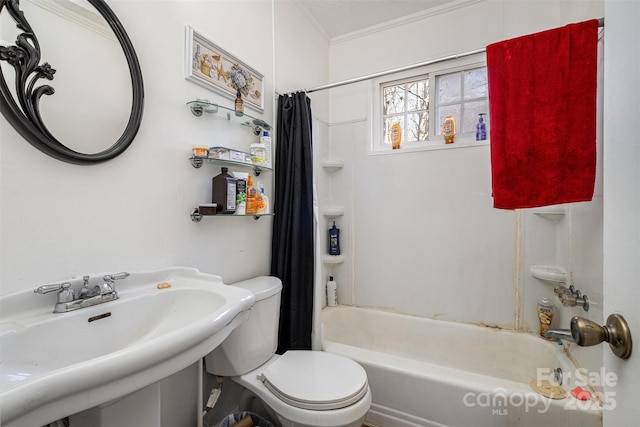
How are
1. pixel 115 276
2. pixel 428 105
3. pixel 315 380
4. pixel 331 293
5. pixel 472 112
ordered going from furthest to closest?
pixel 331 293
pixel 428 105
pixel 472 112
pixel 315 380
pixel 115 276

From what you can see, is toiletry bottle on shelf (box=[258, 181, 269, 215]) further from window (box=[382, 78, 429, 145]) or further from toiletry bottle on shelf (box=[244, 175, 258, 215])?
window (box=[382, 78, 429, 145])

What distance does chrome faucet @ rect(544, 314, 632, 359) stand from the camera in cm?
40

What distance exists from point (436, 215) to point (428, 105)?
0.87 m

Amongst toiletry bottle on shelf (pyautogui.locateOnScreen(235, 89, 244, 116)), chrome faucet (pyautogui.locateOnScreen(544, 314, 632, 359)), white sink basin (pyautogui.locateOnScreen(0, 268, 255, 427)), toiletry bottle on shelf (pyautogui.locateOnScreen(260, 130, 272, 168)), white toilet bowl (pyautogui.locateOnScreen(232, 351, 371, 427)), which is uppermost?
toiletry bottle on shelf (pyautogui.locateOnScreen(235, 89, 244, 116))

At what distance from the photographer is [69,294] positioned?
2.49 feet

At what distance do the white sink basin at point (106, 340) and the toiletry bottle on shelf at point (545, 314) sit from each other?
177cm

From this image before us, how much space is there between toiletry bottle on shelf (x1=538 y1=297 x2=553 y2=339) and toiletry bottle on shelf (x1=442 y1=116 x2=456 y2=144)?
1.18 metres

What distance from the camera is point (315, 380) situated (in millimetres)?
1153

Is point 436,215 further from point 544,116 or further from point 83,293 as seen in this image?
point 83,293

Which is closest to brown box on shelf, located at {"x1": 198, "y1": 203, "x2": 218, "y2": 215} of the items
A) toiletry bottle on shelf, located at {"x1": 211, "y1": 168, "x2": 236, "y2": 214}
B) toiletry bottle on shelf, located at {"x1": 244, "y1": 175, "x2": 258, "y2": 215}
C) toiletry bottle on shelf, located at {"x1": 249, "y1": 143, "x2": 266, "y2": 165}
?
toiletry bottle on shelf, located at {"x1": 211, "y1": 168, "x2": 236, "y2": 214}

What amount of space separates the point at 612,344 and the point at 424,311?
1.67 metres

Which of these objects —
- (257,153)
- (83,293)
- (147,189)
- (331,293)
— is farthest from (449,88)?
(83,293)

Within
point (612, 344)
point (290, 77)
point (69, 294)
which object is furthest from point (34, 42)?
point (612, 344)

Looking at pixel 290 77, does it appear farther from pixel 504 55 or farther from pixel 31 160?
pixel 31 160
